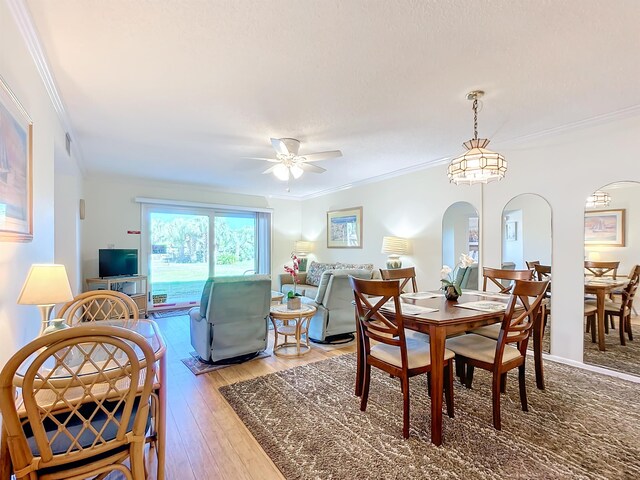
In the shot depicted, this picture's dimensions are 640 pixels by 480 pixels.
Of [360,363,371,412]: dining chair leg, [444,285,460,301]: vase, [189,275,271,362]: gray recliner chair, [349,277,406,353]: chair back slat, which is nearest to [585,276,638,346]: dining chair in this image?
[444,285,460,301]: vase

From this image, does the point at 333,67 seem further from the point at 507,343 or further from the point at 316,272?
the point at 316,272

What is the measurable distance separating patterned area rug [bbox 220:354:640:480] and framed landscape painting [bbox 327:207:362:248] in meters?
3.40

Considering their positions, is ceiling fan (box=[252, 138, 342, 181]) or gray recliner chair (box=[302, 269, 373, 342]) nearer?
ceiling fan (box=[252, 138, 342, 181])

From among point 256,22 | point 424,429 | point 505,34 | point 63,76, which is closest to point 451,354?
point 424,429

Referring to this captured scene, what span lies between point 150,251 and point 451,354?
5.55 m

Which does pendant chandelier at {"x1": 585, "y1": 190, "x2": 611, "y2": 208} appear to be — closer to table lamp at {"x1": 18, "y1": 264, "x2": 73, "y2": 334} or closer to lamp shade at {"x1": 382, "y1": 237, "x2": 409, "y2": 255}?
lamp shade at {"x1": 382, "y1": 237, "x2": 409, "y2": 255}

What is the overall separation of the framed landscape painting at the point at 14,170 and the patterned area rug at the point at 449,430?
5.94ft

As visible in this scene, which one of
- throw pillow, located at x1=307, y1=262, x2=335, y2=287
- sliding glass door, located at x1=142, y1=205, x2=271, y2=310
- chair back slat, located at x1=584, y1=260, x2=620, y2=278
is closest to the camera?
chair back slat, located at x1=584, y1=260, x2=620, y2=278

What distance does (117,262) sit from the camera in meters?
5.11

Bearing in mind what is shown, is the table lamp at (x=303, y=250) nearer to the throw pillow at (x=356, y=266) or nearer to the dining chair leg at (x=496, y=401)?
the throw pillow at (x=356, y=266)

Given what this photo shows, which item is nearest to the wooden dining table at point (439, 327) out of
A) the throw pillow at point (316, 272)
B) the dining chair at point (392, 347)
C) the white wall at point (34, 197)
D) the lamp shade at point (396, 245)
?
the dining chair at point (392, 347)

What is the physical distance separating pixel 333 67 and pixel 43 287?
2104 mm

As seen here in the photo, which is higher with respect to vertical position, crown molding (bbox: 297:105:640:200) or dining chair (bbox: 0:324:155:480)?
crown molding (bbox: 297:105:640:200)

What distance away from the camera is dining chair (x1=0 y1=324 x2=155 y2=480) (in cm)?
103
